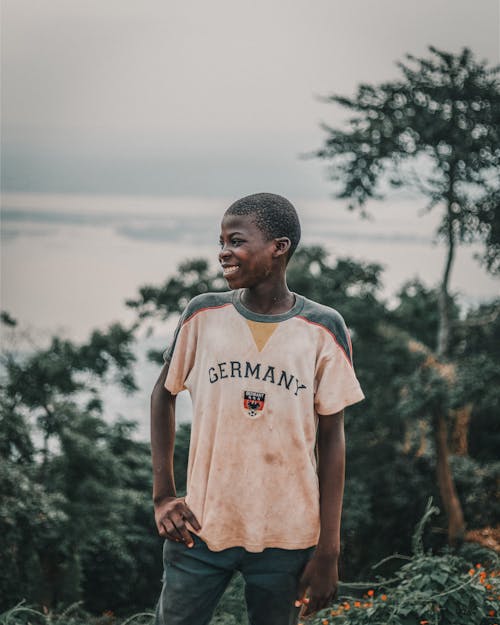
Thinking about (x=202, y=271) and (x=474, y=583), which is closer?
(x=474, y=583)

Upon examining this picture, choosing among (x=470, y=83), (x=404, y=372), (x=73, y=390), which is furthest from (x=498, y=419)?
(x=73, y=390)

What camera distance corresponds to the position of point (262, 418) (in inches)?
87.1

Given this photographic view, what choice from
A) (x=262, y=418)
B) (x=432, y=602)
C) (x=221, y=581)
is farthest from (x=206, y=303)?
(x=432, y=602)

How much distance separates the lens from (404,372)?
16.0 meters

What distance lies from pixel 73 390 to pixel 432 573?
34.3 ft

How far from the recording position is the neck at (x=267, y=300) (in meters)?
2.31

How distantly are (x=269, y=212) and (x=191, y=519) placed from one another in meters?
0.94

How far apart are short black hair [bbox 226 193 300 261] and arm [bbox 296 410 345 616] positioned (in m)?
0.58

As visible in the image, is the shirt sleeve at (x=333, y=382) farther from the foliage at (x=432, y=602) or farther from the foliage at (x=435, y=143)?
the foliage at (x=435, y=143)

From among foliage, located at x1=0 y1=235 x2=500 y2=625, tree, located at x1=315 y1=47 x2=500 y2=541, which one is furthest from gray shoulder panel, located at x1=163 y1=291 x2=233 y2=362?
tree, located at x1=315 y1=47 x2=500 y2=541

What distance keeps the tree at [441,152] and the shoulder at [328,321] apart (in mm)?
12406

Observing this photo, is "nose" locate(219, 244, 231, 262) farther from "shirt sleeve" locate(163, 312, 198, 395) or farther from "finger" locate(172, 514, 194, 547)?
"finger" locate(172, 514, 194, 547)

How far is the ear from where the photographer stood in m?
2.28

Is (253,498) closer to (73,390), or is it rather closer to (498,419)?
(73,390)
